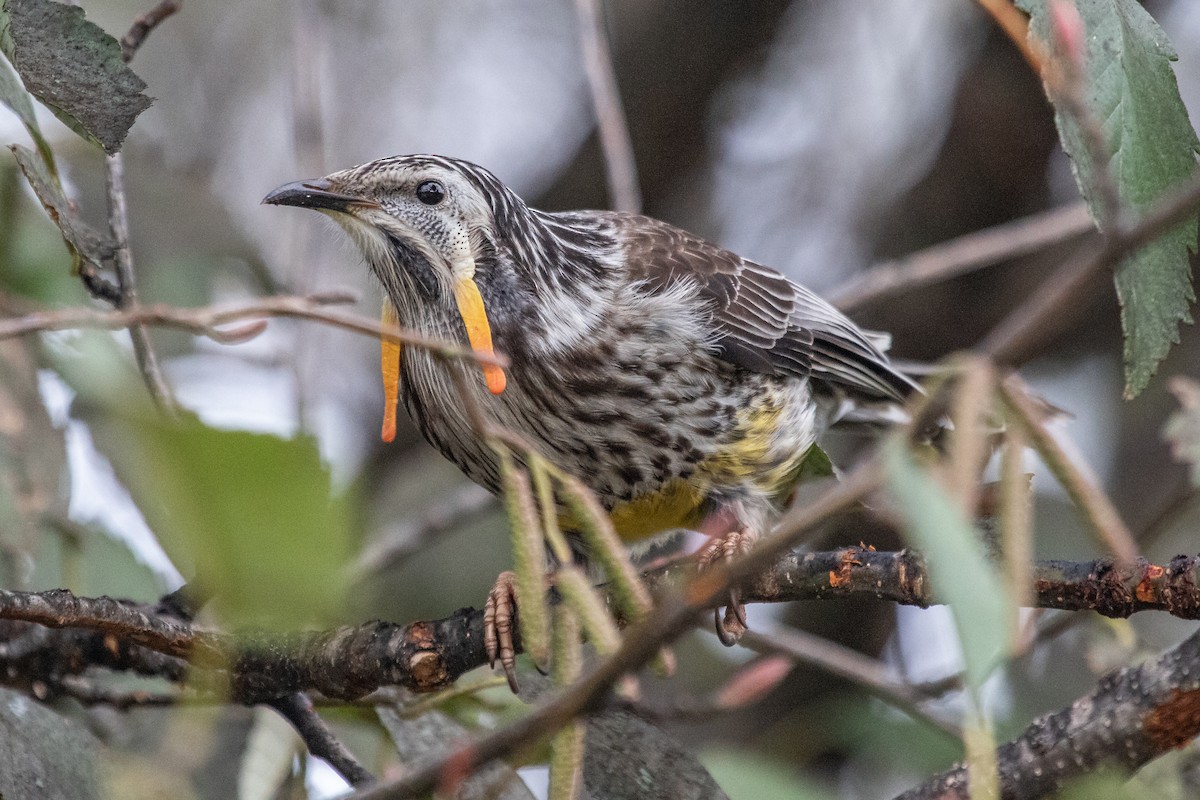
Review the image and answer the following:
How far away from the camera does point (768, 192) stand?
576 centimetres

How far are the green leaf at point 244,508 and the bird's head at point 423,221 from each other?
1923 millimetres

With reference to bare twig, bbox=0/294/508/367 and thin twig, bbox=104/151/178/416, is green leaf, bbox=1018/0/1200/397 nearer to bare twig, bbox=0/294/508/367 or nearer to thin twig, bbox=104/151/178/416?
bare twig, bbox=0/294/508/367

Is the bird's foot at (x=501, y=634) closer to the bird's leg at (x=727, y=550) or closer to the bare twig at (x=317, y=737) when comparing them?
the bare twig at (x=317, y=737)

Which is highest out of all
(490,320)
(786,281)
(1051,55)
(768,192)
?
(768,192)

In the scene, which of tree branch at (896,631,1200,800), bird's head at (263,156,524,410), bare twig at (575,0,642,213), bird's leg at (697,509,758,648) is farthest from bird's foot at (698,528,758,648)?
bare twig at (575,0,642,213)

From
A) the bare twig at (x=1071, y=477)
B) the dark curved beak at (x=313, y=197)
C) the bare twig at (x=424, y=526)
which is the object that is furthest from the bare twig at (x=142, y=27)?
the bare twig at (x=1071, y=477)

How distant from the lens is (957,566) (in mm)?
921

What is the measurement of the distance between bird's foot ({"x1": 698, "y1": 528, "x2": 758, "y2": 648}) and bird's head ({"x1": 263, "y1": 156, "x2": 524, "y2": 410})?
0.74 metres

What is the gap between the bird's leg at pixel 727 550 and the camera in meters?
2.69

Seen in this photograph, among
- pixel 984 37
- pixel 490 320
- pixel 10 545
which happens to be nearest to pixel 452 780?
pixel 10 545

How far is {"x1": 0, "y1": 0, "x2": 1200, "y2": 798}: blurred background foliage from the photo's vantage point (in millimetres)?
2801

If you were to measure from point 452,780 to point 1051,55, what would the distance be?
104 cm

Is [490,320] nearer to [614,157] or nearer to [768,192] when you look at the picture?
[614,157]

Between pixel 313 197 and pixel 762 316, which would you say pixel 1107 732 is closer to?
pixel 762 316
